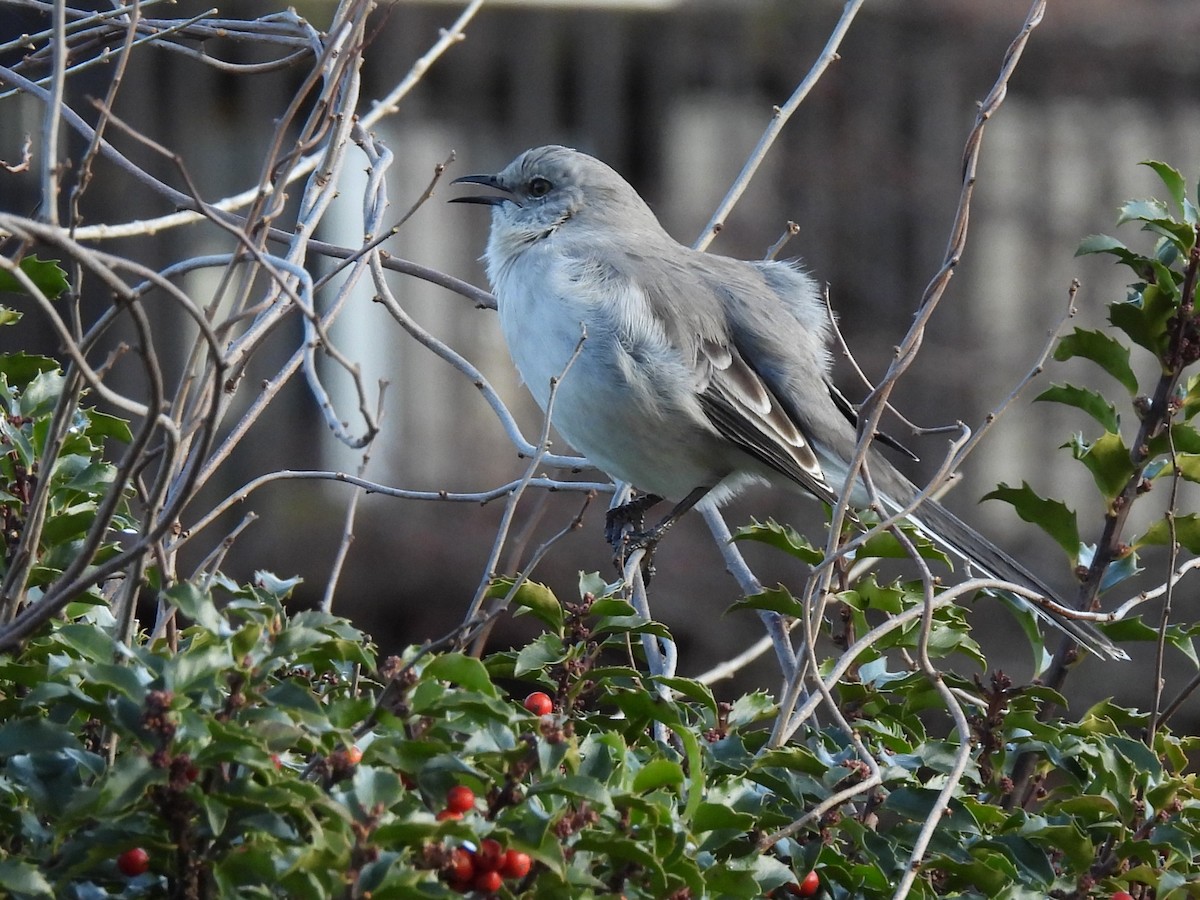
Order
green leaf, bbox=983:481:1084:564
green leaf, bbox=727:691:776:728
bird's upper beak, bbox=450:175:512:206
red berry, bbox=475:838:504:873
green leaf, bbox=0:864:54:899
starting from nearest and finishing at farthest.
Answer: green leaf, bbox=0:864:54:899 < red berry, bbox=475:838:504:873 < green leaf, bbox=727:691:776:728 < green leaf, bbox=983:481:1084:564 < bird's upper beak, bbox=450:175:512:206

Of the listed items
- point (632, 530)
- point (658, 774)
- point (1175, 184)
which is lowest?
point (632, 530)

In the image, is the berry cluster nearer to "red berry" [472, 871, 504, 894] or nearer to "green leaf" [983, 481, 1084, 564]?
"red berry" [472, 871, 504, 894]

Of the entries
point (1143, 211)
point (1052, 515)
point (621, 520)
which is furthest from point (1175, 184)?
point (621, 520)

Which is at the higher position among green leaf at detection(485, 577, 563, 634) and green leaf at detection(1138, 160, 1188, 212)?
green leaf at detection(1138, 160, 1188, 212)

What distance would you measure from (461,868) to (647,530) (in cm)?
256

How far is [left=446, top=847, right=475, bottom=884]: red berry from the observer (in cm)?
157

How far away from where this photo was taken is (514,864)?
159cm

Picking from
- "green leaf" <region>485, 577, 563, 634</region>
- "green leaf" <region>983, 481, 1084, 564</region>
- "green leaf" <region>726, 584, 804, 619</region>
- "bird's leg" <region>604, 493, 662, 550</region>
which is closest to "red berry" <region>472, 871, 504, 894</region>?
"green leaf" <region>485, 577, 563, 634</region>

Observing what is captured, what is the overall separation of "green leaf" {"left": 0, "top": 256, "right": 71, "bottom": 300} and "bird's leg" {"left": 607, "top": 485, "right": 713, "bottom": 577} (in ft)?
5.13

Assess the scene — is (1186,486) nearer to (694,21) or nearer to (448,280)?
(694,21)

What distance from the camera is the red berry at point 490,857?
1.58 m

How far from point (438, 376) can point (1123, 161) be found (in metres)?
4.72

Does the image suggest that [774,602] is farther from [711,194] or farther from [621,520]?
[711,194]

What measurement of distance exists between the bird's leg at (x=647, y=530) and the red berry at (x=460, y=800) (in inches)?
73.4
